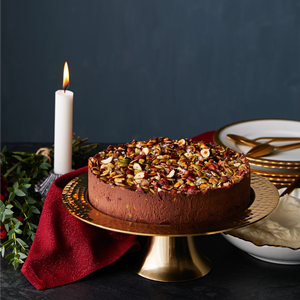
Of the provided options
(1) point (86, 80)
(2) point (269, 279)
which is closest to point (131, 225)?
(2) point (269, 279)

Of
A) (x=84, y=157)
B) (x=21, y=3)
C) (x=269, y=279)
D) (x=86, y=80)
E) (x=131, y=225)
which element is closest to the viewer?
(x=131, y=225)

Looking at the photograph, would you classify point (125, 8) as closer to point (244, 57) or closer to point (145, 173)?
point (244, 57)

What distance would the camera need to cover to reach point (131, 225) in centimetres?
94

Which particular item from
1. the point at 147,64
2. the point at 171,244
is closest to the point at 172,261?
the point at 171,244

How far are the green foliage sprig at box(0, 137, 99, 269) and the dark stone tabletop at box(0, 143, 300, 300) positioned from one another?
0.05 meters

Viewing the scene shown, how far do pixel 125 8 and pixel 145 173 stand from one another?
2.47 meters

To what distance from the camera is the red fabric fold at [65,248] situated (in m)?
1.03

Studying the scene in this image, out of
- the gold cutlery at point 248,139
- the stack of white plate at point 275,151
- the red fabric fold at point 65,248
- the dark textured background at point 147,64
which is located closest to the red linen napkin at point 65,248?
the red fabric fold at point 65,248

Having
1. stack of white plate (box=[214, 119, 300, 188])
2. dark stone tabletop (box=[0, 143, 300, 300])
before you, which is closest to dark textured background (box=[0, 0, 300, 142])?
stack of white plate (box=[214, 119, 300, 188])

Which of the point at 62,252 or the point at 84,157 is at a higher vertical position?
the point at 84,157

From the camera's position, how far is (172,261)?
1088mm

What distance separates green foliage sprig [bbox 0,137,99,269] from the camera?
3.72 feet

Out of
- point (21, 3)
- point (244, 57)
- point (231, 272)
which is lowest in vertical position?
point (231, 272)

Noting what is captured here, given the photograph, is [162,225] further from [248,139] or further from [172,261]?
[248,139]
